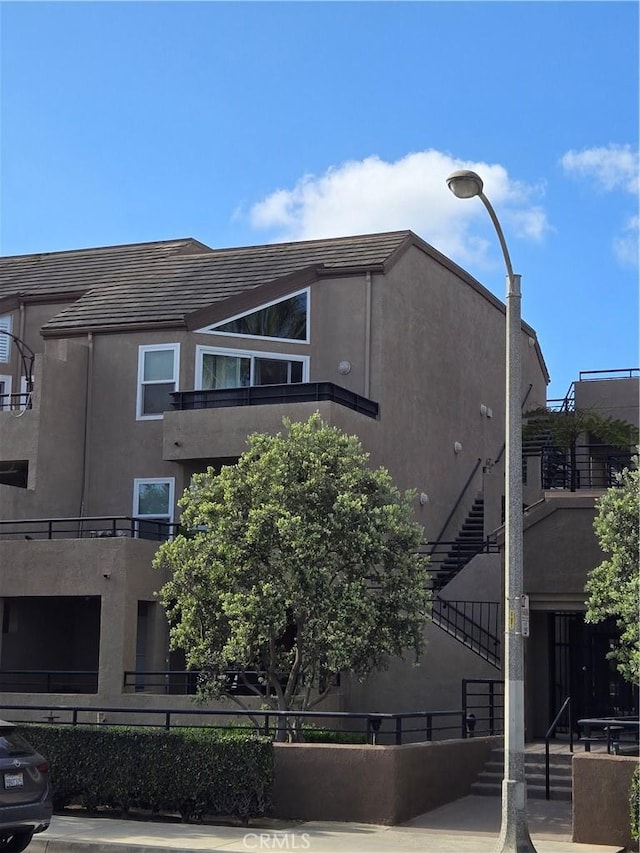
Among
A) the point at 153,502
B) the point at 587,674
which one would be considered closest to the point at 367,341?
the point at 153,502

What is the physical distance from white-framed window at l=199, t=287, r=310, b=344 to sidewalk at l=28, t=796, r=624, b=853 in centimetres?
1286

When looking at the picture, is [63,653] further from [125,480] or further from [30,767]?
[30,767]

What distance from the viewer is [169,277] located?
2833cm

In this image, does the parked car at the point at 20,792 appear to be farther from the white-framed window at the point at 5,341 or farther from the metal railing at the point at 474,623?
the white-framed window at the point at 5,341

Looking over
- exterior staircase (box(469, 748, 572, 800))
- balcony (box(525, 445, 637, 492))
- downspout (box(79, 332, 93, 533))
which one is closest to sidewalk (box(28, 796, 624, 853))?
exterior staircase (box(469, 748, 572, 800))

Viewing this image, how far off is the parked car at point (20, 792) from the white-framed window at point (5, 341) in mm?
17426

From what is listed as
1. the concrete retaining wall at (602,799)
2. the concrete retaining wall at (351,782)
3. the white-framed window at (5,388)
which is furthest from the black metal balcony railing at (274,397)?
the concrete retaining wall at (602,799)

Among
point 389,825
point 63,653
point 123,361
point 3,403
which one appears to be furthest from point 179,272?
point 389,825

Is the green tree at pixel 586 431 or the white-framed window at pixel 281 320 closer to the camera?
the green tree at pixel 586 431

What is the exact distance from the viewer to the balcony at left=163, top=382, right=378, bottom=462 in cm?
2352

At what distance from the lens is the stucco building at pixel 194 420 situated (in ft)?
72.4

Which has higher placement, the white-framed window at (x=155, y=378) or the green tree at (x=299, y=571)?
the white-framed window at (x=155, y=378)

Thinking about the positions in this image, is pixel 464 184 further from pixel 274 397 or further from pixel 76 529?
pixel 76 529

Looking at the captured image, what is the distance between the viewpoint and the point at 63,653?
85.9 ft
